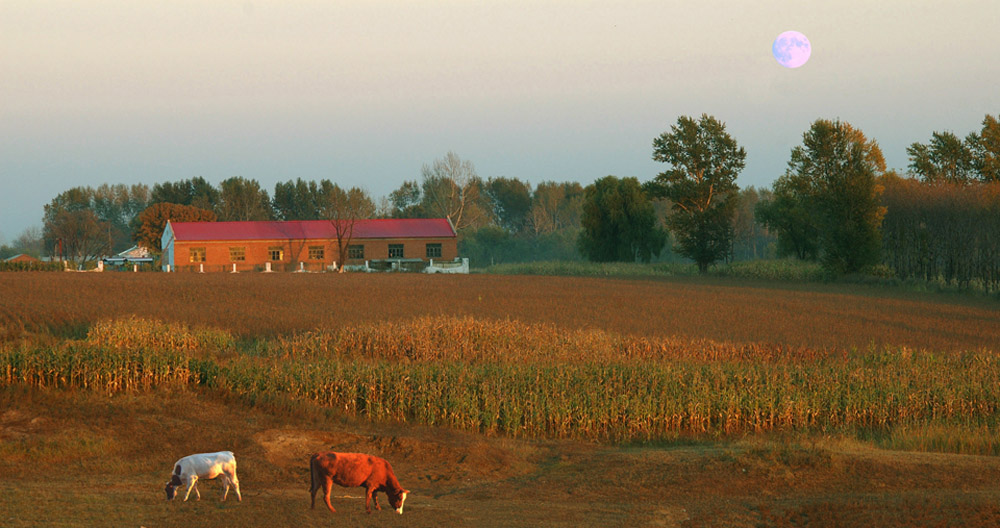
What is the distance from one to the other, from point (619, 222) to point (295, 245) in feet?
89.9

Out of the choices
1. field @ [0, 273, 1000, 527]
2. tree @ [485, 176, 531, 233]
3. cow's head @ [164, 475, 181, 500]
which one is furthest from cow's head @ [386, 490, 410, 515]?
tree @ [485, 176, 531, 233]

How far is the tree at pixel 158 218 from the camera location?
8775 centimetres

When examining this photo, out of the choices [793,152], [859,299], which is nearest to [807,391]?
[859,299]

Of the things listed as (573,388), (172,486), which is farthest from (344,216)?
(172,486)

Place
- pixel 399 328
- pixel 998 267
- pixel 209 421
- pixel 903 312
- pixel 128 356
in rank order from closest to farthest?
1. pixel 209 421
2. pixel 128 356
3. pixel 399 328
4. pixel 903 312
5. pixel 998 267

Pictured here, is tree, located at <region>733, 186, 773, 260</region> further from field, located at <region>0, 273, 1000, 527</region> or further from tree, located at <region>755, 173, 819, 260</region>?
field, located at <region>0, 273, 1000, 527</region>

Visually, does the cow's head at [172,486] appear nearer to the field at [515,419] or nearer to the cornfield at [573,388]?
the field at [515,419]

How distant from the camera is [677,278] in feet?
186

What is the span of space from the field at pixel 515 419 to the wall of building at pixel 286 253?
42.6 m

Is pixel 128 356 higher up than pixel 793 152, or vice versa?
pixel 793 152

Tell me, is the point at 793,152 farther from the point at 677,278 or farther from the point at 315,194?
the point at 315,194

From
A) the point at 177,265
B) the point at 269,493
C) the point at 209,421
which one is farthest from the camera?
the point at 177,265

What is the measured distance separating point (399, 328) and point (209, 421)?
31.1 ft

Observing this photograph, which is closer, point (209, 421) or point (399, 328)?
point (209, 421)
